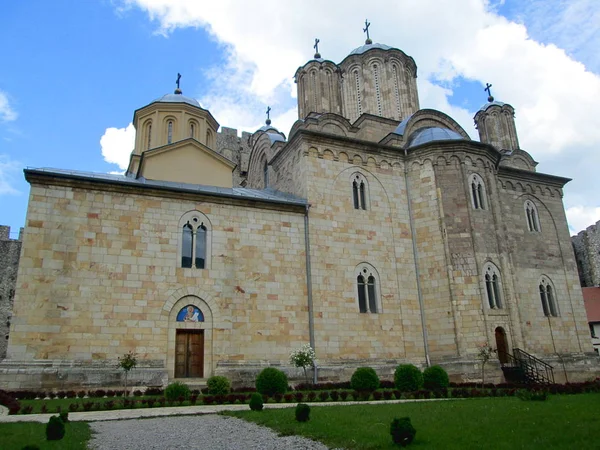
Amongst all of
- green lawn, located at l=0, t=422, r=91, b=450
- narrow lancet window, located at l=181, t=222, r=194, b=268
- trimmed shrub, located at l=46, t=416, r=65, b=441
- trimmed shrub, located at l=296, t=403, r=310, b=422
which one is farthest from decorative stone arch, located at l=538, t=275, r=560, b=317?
trimmed shrub, located at l=46, t=416, r=65, b=441

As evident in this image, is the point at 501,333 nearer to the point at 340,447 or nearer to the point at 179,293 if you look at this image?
the point at 179,293

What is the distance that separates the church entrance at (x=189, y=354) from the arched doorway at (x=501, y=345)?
10.8 meters

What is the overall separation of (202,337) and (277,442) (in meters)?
9.48

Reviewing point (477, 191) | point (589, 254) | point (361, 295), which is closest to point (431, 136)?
point (477, 191)

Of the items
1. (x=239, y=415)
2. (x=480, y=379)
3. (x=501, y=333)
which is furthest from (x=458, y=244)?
(x=239, y=415)

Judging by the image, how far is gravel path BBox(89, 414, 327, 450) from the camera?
748cm

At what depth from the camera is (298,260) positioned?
1883cm

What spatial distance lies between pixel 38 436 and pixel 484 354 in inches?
542

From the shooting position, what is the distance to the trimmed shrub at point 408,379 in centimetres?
1517

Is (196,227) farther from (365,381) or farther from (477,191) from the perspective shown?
(477,191)

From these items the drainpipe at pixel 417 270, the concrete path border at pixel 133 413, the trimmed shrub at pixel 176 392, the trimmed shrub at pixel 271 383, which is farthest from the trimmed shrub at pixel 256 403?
the drainpipe at pixel 417 270

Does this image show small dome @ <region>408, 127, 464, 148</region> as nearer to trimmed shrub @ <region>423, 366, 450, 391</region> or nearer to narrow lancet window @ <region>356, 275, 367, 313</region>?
narrow lancet window @ <region>356, 275, 367, 313</region>

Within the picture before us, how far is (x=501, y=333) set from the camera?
19.3 m

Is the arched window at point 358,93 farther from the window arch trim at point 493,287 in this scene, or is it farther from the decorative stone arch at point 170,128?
the window arch trim at point 493,287
